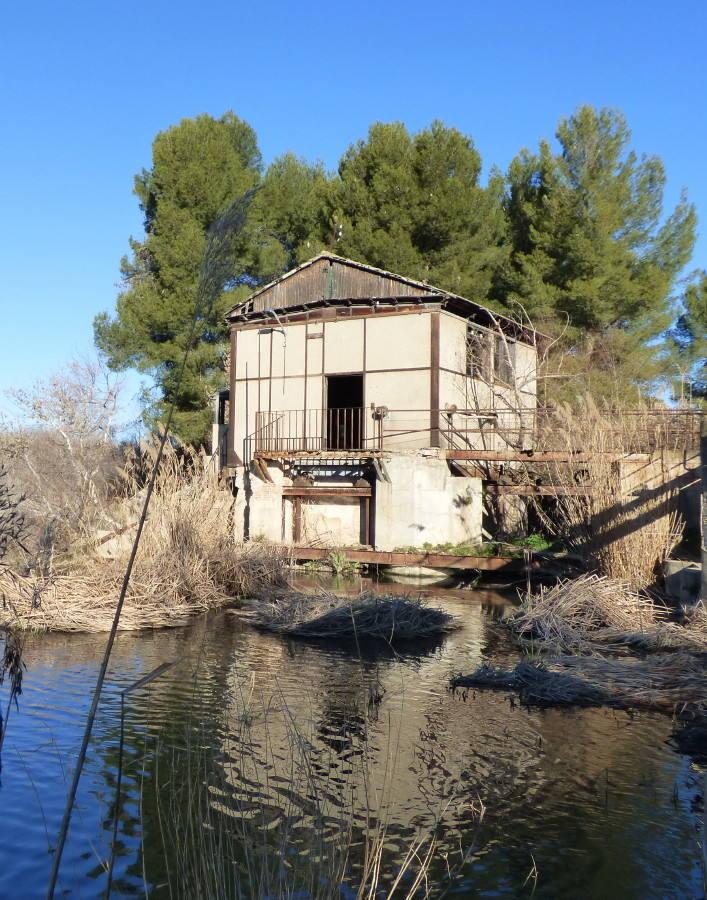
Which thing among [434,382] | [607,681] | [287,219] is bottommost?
[607,681]

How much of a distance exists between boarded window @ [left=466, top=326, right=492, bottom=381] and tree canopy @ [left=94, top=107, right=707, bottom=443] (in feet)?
10.2

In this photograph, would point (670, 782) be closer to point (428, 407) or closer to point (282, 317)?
point (428, 407)

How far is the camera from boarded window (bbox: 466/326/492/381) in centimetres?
1967

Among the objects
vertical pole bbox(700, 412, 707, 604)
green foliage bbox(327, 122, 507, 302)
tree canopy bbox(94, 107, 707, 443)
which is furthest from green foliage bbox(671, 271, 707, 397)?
vertical pole bbox(700, 412, 707, 604)

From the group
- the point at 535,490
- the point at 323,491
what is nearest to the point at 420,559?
the point at 535,490

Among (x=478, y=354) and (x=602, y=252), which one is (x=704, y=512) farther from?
(x=602, y=252)

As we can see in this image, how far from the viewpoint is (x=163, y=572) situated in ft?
38.0

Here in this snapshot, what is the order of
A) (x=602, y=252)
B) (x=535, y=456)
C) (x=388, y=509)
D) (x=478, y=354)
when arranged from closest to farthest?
(x=535, y=456), (x=388, y=509), (x=478, y=354), (x=602, y=252)

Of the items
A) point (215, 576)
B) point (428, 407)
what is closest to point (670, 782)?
point (215, 576)

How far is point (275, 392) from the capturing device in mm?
20234

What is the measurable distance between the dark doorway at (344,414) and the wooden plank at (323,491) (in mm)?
931

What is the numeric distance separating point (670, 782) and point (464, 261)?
20814 mm

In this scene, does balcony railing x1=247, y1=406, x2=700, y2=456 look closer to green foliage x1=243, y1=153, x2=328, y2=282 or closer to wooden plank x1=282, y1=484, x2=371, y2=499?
wooden plank x1=282, y1=484, x2=371, y2=499

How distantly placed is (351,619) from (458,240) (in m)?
17.1
